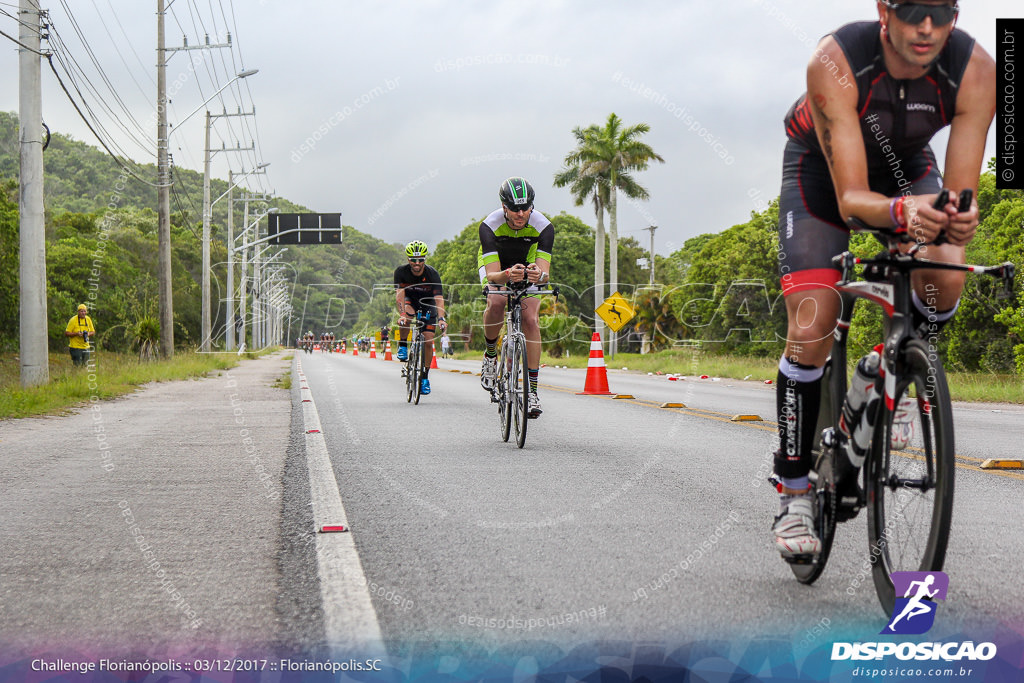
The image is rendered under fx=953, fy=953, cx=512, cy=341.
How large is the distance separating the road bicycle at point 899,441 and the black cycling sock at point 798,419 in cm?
17

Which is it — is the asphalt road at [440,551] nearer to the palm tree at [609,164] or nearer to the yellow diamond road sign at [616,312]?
the yellow diamond road sign at [616,312]

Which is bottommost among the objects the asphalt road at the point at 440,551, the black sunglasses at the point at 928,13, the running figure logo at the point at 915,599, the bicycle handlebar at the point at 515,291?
the asphalt road at the point at 440,551

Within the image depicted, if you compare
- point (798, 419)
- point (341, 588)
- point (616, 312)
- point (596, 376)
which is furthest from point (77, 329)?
point (798, 419)

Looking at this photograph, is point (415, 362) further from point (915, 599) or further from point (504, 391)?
point (915, 599)

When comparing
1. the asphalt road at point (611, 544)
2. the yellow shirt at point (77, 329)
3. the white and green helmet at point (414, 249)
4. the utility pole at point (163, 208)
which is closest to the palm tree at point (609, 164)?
the utility pole at point (163, 208)

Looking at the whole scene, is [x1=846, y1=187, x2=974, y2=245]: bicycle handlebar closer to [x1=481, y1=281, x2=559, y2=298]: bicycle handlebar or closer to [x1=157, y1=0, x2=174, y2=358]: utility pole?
[x1=481, y1=281, x2=559, y2=298]: bicycle handlebar

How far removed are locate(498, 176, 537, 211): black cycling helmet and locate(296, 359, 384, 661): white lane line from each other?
3211mm

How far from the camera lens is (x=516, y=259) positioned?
852cm

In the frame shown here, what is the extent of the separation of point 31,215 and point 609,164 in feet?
110

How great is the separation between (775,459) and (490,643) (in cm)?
123

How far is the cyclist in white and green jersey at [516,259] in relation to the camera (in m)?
7.89

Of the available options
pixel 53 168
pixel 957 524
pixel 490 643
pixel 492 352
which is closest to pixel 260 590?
pixel 490 643

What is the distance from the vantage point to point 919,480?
2750 millimetres

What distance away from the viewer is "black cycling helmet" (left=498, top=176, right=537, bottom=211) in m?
7.89
